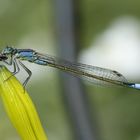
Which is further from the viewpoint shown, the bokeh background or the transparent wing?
the bokeh background

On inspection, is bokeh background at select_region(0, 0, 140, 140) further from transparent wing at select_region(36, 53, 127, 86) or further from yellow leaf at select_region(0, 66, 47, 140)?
yellow leaf at select_region(0, 66, 47, 140)

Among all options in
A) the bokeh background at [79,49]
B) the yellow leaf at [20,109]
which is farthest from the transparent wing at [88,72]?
the bokeh background at [79,49]

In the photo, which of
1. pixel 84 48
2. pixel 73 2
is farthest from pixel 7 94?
pixel 84 48

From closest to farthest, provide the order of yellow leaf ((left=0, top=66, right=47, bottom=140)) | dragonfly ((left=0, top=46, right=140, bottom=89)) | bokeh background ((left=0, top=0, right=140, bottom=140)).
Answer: yellow leaf ((left=0, top=66, right=47, bottom=140)) → dragonfly ((left=0, top=46, right=140, bottom=89)) → bokeh background ((left=0, top=0, right=140, bottom=140))

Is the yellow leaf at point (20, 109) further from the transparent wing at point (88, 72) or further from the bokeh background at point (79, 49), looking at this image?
the bokeh background at point (79, 49)

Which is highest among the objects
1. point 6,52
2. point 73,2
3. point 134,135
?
point 73,2

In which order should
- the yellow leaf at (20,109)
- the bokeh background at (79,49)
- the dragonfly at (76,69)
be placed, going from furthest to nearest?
the bokeh background at (79,49) → the dragonfly at (76,69) → the yellow leaf at (20,109)

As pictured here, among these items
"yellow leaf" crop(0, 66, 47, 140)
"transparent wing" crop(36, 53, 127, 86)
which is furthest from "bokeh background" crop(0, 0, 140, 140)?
"yellow leaf" crop(0, 66, 47, 140)

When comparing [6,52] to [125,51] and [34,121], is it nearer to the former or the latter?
[34,121]
